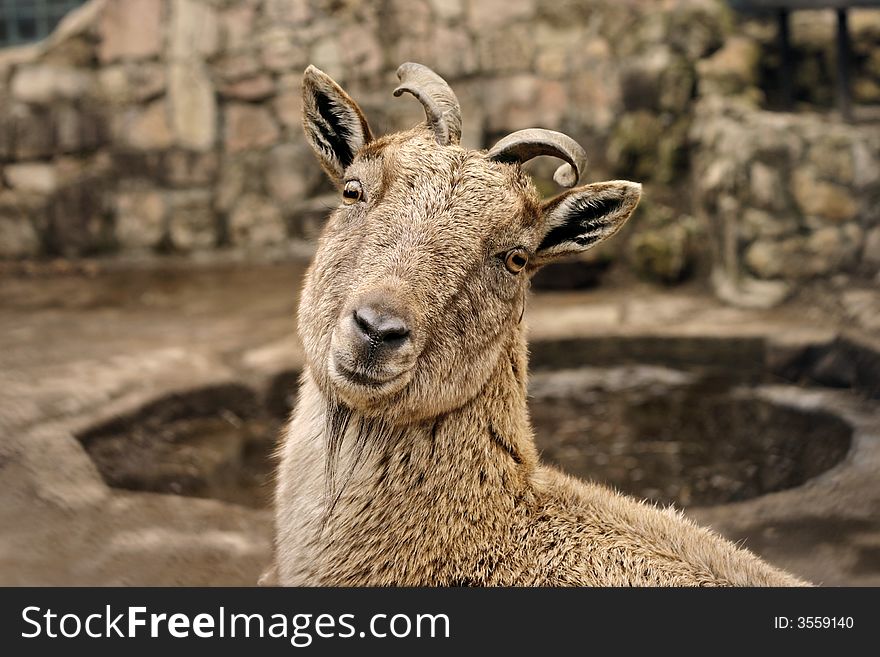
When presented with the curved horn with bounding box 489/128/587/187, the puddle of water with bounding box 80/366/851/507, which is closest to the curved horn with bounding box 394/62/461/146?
the curved horn with bounding box 489/128/587/187

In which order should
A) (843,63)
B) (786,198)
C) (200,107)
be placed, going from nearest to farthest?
(786,198) < (843,63) < (200,107)

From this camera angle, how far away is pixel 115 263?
10.2 meters

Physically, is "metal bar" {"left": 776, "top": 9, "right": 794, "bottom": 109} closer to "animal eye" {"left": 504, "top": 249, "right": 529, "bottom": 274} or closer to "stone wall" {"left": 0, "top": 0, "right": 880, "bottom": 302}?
"stone wall" {"left": 0, "top": 0, "right": 880, "bottom": 302}

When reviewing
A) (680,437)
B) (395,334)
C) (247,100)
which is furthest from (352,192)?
(247,100)

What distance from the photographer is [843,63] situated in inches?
323

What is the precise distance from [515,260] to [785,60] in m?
6.07

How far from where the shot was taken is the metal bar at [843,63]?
8195 mm

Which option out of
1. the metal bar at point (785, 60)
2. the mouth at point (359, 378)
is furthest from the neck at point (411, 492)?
the metal bar at point (785, 60)

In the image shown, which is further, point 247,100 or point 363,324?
point 247,100

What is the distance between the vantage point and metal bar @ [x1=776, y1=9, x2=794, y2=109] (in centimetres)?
854

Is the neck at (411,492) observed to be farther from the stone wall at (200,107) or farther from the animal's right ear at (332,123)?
the stone wall at (200,107)

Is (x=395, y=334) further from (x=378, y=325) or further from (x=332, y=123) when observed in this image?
(x=332, y=123)

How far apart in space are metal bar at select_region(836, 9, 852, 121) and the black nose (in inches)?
249
